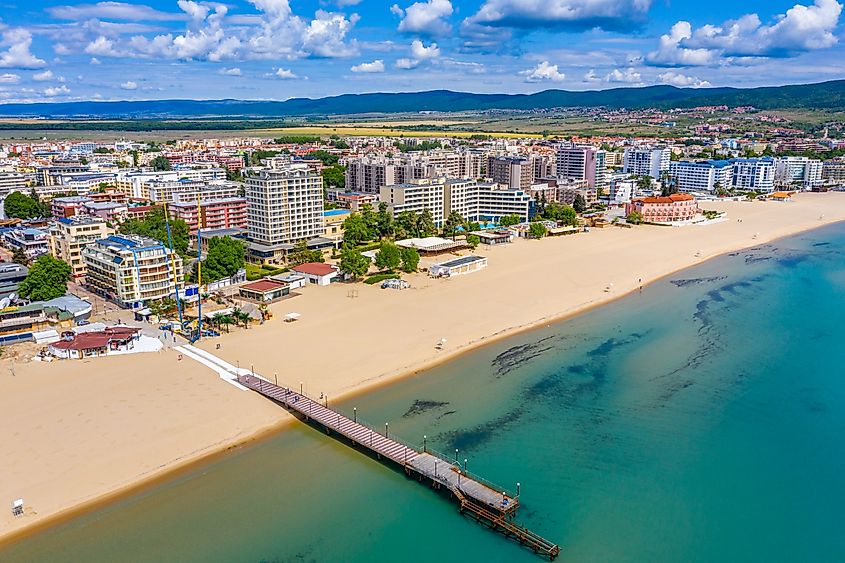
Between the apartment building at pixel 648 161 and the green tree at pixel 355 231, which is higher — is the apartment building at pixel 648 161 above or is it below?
above

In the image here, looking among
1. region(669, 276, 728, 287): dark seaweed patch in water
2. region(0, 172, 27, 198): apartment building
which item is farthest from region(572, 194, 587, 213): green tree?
region(0, 172, 27, 198): apartment building

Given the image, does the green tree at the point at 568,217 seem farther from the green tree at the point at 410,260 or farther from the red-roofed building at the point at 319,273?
the red-roofed building at the point at 319,273

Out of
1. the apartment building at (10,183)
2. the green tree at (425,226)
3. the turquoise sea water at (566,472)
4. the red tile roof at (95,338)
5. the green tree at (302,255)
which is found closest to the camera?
the turquoise sea water at (566,472)

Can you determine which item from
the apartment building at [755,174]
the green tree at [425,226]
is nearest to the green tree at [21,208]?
the green tree at [425,226]

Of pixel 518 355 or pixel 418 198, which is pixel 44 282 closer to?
pixel 518 355

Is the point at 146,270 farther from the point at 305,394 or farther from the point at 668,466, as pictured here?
the point at 668,466

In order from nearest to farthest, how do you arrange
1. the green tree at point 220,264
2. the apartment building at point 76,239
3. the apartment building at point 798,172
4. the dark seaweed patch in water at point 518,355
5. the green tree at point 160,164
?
the dark seaweed patch in water at point 518,355, the green tree at point 220,264, the apartment building at point 76,239, the green tree at point 160,164, the apartment building at point 798,172

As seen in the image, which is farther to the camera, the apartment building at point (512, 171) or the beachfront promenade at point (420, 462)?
the apartment building at point (512, 171)

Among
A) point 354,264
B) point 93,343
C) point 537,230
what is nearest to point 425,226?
point 537,230
